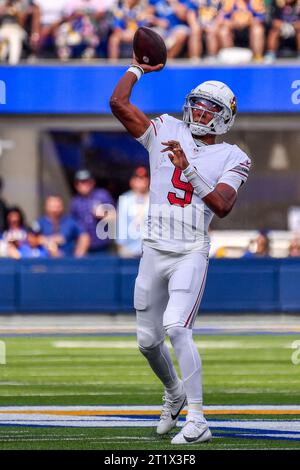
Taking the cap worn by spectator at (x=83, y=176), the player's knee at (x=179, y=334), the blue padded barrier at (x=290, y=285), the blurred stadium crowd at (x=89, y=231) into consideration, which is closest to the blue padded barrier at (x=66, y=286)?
the blurred stadium crowd at (x=89, y=231)

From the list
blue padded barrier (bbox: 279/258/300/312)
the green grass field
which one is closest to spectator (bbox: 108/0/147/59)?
blue padded barrier (bbox: 279/258/300/312)

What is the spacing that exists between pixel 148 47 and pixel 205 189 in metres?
0.95

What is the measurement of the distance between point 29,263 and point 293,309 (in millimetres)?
3862

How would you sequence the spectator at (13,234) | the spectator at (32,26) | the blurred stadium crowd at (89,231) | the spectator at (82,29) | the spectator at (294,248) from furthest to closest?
the spectator at (82,29) → the spectator at (32,26) → the spectator at (294,248) → the spectator at (13,234) → the blurred stadium crowd at (89,231)

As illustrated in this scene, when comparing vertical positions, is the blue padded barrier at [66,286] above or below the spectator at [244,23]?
below

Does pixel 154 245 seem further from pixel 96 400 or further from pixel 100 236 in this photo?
pixel 100 236

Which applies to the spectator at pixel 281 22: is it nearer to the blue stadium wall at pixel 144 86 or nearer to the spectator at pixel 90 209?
the blue stadium wall at pixel 144 86

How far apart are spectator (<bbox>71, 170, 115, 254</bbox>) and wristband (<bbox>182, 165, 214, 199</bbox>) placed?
11.5m

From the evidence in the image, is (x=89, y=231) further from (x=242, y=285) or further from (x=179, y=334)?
(x=179, y=334)

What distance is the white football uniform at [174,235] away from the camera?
6973 millimetres

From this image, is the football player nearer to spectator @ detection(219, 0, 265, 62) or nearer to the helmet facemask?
the helmet facemask

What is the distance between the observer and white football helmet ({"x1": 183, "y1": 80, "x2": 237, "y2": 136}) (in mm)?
7129

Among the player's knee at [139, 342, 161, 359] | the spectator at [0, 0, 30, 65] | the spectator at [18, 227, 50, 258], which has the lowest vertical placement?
the spectator at [18, 227, 50, 258]

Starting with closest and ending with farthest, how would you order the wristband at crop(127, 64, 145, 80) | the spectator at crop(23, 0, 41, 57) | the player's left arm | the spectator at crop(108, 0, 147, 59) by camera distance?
1. the player's left arm
2. the wristband at crop(127, 64, 145, 80)
3. the spectator at crop(108, 0, 147, 59)
4. the spectator at crop(23, 0, 41, 57)
